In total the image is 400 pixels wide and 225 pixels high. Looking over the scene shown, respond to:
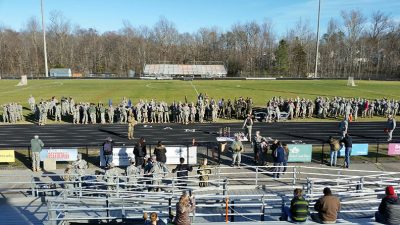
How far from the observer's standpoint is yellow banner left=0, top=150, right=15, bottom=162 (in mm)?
16594

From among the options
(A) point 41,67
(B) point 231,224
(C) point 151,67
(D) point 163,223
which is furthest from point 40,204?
(A) point 41,67

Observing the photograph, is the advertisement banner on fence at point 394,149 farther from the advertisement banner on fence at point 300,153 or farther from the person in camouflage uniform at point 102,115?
the person in camouflage uniform at point 102,115

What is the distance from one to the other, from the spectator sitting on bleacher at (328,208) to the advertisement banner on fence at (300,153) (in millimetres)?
9268

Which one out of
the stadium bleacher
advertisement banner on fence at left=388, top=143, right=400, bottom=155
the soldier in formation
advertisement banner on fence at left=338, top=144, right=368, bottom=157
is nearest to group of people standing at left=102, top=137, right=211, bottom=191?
advertisement banner on fence at left=338, top=144, right=368, bottom=157

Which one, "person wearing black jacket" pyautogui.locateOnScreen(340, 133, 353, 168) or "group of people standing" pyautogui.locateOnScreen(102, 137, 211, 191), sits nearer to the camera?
"group of people standing" pyautogui.locateOnScreen(102, 137, 211, 191)

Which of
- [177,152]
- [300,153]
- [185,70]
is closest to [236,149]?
[177,152]

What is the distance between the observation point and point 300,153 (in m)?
17.4

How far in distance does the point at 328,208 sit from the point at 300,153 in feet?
31.5

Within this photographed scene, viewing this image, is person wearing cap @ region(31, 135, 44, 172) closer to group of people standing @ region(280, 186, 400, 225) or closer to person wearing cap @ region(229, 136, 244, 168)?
person wearing cap @ region(229, 136, 244, 168)

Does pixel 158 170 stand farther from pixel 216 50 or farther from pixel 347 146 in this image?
pixel 216 50

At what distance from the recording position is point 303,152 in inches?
686

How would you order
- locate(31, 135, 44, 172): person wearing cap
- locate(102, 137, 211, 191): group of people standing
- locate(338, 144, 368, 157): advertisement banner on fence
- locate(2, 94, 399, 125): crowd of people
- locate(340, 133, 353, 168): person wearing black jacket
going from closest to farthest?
locate(102, 137, 211, 191): group of people standing < locate(31, 135, 44, 172): person wearing cap < locate(340, 133, 353, 168): person wearing black jacket < locate(338, 144, 368, 157): advertisement banner on fence < locate(2, 94, 399, 125): crowd of people

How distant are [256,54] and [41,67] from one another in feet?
218

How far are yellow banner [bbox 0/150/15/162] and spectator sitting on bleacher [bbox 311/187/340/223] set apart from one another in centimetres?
1434
